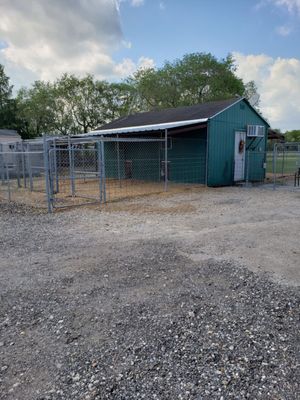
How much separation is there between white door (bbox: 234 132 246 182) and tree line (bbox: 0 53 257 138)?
1406 centimetres

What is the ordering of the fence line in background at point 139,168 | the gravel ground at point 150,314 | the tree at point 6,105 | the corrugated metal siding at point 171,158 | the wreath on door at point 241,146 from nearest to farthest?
the gravel ground at point 150,314, the fence line in background at point 139,168, the corrugated metal siding at point 171,158, the wreath on door at point 241,146, the tree at point 6,105

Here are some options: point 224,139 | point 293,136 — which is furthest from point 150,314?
point 293,136

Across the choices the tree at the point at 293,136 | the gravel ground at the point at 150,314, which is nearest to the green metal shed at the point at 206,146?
the gravel ground at the point at 150,314

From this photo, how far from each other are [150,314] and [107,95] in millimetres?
29073

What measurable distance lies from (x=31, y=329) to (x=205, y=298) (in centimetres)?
166

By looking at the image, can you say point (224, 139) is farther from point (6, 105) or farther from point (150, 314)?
point (6, 105)

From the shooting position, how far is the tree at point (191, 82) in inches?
1067

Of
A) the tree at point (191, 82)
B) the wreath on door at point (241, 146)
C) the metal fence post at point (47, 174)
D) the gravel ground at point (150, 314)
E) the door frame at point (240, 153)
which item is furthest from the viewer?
the tree at point (191, 82)

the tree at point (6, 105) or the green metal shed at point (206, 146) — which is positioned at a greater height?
the tree at point (6, 105)

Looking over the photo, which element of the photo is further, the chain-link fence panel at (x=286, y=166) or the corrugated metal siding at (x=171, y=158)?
the corrugated metal siding at (x=171, y=158)

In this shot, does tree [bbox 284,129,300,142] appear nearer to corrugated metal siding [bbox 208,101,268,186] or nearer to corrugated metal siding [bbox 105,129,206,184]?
corrugated metal siding [bbox 208,101,268,186]

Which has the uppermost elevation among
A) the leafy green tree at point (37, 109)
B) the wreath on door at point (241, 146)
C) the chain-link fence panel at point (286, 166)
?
the leafy green tree at point (37, 109)

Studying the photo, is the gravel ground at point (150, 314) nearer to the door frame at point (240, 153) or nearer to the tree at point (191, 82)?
the door frame at point (240, 153)

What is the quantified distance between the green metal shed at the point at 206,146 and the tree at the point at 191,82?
484 inches
